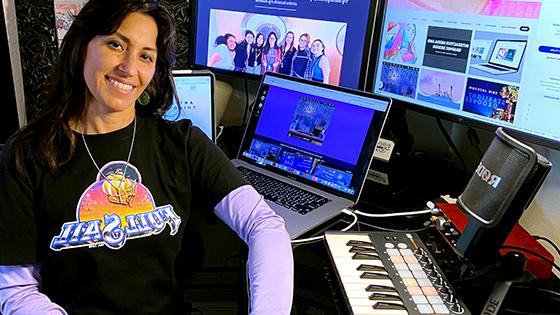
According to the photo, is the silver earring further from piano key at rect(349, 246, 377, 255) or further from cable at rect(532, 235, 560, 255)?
cable at rect(532, 235, 560, 255)

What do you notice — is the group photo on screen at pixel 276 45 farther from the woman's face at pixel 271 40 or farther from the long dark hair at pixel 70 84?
the long dark hair at pixel 70 84

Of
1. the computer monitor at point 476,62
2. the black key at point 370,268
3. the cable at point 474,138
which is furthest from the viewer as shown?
the cable at point 474,138

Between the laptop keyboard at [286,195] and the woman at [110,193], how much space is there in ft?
0.67

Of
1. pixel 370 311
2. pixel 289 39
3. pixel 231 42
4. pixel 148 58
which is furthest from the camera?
pixel 231 42

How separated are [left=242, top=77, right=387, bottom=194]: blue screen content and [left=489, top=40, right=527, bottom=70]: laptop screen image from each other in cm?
27

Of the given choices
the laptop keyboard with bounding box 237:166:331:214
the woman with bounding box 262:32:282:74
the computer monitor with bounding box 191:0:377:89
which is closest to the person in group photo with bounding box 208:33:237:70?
the computer monitor with bounding box 191:0:377:89

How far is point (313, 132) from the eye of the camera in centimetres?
139

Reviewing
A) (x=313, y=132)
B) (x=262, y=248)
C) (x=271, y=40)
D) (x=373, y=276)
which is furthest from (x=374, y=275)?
(x=271, y=40)

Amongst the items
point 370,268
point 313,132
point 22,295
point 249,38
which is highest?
point 249,38

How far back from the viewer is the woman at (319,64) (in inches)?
59.5

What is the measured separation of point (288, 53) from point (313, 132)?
31cm

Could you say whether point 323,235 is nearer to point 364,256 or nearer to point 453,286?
point 364,256

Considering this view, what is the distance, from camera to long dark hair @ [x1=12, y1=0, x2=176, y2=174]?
0.99 metres

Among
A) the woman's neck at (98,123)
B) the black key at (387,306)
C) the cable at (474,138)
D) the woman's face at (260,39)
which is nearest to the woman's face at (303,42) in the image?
the woman's face at (260,39)
